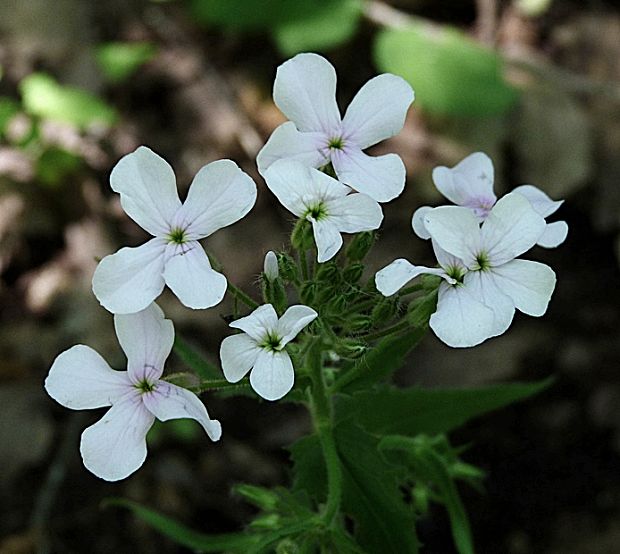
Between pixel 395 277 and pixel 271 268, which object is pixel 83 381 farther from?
pixel 395 277

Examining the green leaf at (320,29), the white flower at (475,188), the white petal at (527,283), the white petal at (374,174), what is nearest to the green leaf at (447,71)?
the green leaf at (320,29)

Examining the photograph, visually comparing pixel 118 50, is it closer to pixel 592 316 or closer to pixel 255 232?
pixel 255 232

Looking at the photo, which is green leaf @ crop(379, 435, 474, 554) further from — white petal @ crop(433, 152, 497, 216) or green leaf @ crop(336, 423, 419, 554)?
white petal @ crop(433, 152, 497, 216)

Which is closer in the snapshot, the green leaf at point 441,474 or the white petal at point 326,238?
the white petal at point 326,238

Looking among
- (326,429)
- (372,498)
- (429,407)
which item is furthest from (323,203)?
(429,407)

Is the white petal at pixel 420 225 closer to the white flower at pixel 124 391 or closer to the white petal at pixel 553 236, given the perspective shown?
the white petal at pixel 553 236

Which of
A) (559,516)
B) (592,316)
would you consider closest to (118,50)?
(592,316)
